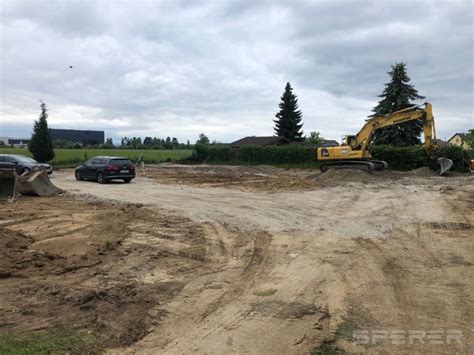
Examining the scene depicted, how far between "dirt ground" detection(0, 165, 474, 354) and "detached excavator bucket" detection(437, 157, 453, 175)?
15.9 metres

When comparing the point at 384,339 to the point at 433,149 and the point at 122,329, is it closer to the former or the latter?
the point at 122,329

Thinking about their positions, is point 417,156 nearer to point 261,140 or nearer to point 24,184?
point 24,184

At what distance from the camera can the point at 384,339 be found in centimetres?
491

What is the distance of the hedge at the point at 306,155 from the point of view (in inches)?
1253

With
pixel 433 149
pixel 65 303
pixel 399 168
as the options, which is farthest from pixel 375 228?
pixel 399 168

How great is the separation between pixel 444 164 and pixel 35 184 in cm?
2400

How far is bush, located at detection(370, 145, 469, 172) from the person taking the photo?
3160 cm

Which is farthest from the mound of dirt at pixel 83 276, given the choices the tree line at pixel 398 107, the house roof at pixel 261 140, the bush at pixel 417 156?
the house roof at pixel 261 140

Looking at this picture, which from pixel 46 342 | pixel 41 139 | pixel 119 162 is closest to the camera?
pixel 46 342

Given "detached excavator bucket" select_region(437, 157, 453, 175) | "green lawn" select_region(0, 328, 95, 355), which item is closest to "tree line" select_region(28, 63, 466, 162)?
"detached excavator bucket" select_region(437, 157, 453, 175)

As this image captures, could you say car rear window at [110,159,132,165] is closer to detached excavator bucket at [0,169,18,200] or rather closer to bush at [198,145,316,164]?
detached excavator bucket at [0,169,18,200]

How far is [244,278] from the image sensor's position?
7.23m

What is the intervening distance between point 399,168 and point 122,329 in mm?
31834

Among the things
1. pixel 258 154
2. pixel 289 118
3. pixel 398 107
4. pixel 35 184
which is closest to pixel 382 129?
pixel 398 107
